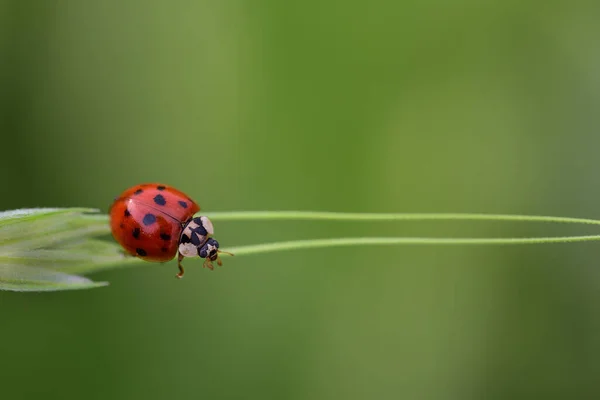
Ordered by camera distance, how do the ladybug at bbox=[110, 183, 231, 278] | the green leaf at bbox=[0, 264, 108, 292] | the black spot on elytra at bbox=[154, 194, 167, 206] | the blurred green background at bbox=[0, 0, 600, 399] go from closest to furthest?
the green leaf at bbox=[0, 264, 108, 292] → the ladybug at bbox=[110, 183, 231, 278] → the black spot on elytra at bbox=[154, 194, 167, 206] → the blurred green background at bbox=[0, 0, 600, 399]

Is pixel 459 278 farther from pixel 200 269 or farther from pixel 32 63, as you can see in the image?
pixel 32 63

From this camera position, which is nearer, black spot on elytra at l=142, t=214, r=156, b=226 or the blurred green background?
black spot on elytra at l=142, t=214, r=156, b=226

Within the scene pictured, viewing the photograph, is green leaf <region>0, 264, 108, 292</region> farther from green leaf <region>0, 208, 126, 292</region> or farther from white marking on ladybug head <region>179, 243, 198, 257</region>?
white marking on ladybug head <region>179, 243, 198, 257</region>

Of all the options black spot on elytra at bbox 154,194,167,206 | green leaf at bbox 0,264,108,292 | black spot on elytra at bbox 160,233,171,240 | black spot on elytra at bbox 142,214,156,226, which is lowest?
green leaf at bbox 0,264,108,292

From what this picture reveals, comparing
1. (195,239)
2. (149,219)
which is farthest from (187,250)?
(149,219)

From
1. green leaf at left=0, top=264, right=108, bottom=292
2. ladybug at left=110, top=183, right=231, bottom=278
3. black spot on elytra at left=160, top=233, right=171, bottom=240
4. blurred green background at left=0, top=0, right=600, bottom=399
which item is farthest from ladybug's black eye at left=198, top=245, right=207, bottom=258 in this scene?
green leaf at left=0, top=264, right=108, bottom=292

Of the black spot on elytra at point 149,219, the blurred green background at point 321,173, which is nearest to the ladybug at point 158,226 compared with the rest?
the black spot on elytra at point 149,219

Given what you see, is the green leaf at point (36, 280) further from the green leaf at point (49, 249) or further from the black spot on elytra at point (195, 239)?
the black spot on elytra at point (195, 239)

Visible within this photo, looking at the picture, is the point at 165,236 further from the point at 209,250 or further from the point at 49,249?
the point at 49,249

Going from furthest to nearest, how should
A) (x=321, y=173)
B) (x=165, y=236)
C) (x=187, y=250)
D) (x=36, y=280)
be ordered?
(x=321, y=173) → (x=187, y=250) → (x=165, y=236) → (x=36, y=280)
